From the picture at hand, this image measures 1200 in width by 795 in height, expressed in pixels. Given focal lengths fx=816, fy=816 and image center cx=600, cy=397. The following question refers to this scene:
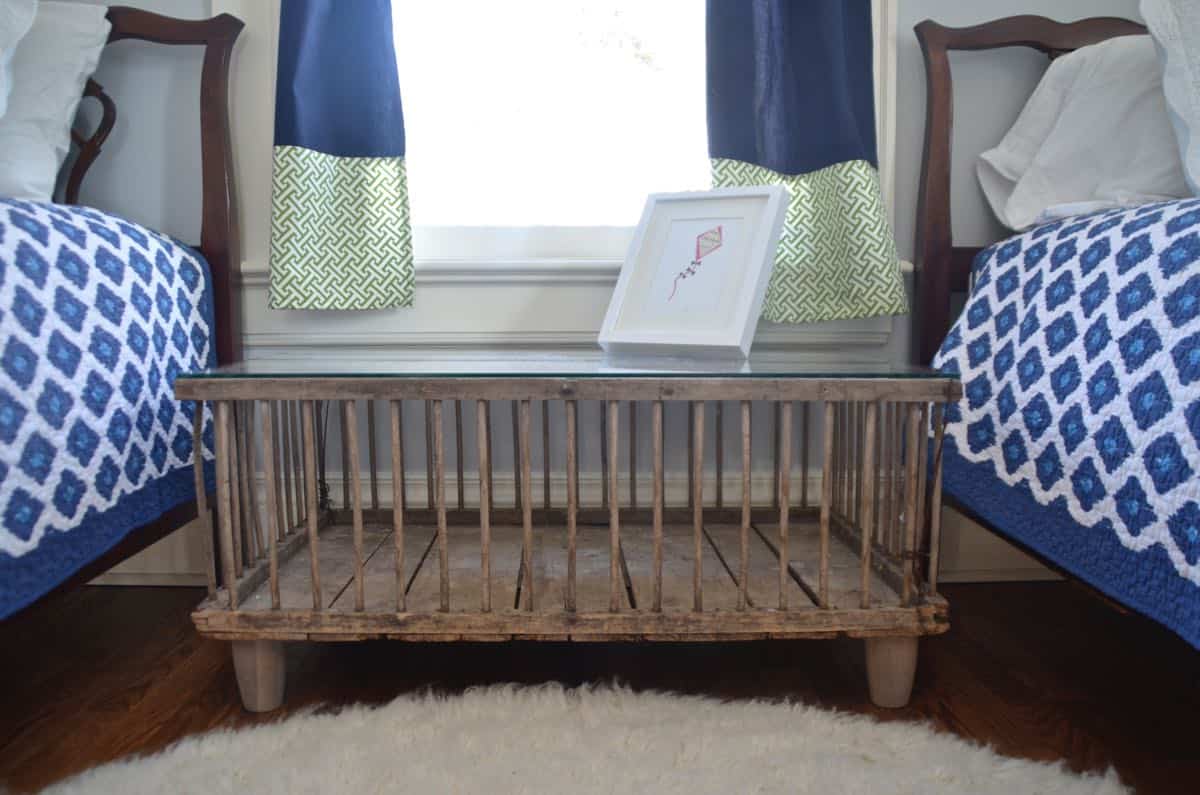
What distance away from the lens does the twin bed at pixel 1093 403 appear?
0.72 meters

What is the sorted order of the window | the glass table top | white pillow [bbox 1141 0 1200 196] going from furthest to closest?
the window < white pillow [bbox 1141 0 1200 196] < the glass table top

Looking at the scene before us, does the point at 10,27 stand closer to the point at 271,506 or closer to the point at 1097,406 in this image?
the point at 271,506

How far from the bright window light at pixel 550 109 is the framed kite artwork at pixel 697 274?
0.70ft

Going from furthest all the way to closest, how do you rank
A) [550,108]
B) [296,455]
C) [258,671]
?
[550,108] → [296,455] → [258,671]

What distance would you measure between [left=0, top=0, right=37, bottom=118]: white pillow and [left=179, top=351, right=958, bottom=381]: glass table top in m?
0.55

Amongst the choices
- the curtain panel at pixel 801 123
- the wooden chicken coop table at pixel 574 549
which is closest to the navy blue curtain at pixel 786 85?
the curtain panel at pixel 801 123

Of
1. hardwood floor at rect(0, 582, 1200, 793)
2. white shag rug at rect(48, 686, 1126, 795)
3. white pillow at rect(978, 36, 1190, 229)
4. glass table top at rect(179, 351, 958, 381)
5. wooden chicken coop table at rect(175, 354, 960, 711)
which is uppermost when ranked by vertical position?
white pillow at rect(978, 36, 1190, 229)

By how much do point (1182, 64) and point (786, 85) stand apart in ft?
1.76

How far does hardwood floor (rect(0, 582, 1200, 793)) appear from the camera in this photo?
875 mm

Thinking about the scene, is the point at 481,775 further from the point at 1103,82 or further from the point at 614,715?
the point at 1103,82

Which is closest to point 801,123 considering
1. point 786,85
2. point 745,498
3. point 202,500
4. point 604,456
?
point 786,85

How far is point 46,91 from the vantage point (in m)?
1.22

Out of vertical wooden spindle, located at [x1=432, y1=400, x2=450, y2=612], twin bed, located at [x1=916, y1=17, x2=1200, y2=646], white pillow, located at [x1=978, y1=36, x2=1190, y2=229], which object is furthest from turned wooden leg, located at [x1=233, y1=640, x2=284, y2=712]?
white pillow, located at [x1=978, y1=36, x2=1190, y2=229]

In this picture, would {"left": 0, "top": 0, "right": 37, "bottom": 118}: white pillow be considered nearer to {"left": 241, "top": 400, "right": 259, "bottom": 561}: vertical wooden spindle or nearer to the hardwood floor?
{"left": 241, "top": 400, "right": 259, "bottom": 561}: vertical wooden spindle
